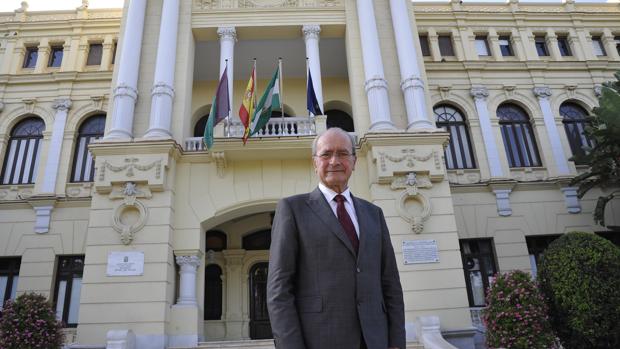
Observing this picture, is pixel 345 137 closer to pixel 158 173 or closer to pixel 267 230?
pixel 158 173

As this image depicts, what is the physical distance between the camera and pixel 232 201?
43.4ft

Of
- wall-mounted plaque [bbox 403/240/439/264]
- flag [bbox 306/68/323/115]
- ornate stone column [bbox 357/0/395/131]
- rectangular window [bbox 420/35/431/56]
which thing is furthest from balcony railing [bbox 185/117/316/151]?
rectangular window [bbox 420/35/431/56]

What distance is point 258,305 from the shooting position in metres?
16.5

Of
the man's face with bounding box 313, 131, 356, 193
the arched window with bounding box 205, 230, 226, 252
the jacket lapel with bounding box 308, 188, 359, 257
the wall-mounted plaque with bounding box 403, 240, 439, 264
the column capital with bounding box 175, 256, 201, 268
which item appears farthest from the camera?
the arched window with bounding box 205, 230, 226, 252

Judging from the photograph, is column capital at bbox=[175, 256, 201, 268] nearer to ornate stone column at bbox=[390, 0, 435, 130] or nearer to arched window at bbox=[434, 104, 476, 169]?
ornate stone column at bbox=[390, 0, 435, 130]

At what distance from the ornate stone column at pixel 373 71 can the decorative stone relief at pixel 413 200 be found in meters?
1.69

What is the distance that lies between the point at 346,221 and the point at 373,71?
11.4 metres

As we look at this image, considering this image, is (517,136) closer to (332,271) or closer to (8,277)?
(332,271)

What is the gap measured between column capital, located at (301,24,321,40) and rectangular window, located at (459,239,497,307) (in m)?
9.37

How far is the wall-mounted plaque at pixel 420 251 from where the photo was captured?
12250 mm

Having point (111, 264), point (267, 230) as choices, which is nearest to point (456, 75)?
point (267, 230)

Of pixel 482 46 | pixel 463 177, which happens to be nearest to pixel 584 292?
pixel 463 177

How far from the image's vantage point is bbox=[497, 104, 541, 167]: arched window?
18.6 m

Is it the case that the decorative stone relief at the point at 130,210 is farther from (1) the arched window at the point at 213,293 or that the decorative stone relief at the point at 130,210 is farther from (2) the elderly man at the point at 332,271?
(2) the elderly man at the point at 332,271
